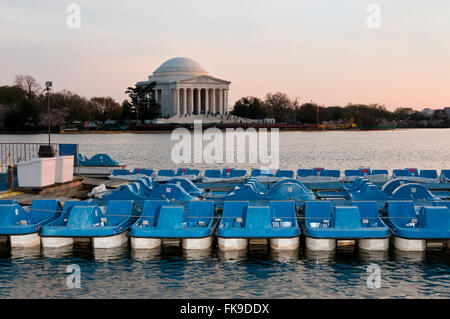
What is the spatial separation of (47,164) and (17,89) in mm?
134630

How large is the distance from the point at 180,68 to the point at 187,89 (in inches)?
380

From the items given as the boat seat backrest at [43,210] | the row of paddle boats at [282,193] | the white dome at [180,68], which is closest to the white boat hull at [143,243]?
the boat seat backrest at [43,210]

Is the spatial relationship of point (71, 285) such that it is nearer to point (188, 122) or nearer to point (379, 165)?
point (379, 165)

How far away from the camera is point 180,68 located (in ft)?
608

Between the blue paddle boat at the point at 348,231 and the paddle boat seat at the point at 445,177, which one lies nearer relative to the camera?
the blue paddle boat at the point at 348,231

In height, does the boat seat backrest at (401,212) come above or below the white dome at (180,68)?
below

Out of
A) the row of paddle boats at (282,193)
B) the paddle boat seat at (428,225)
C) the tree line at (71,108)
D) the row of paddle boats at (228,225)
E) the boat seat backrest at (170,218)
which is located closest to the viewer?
the paddle boat seat at (428,225)

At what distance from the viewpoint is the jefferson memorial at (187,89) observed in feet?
587

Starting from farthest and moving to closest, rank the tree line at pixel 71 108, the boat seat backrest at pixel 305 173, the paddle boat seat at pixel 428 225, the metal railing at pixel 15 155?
the tree line at pixel 71 108 → the boat seat backrest at pixel 305 173 → the metal railing at pixel 15 155 → the paddle boat seat at pixel 428 225

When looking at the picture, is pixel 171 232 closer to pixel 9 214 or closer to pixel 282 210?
pixel 282 210

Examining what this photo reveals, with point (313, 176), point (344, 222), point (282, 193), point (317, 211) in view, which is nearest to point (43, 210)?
point (282, 193)

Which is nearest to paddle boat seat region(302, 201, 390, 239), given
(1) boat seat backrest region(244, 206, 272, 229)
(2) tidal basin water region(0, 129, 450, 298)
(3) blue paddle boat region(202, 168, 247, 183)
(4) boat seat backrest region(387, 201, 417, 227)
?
(2) tidal basin water region(0, 129, 450, 298)

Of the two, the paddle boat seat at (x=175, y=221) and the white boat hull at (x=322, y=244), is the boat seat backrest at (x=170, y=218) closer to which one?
the paddle boat seat at (x=175, y=221)

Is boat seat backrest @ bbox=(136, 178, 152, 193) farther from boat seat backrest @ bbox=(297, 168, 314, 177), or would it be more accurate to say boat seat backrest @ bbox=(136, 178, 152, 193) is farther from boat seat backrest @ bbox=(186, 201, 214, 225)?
boat seat backrest @ bbox=(297, 168, 314, 177)
